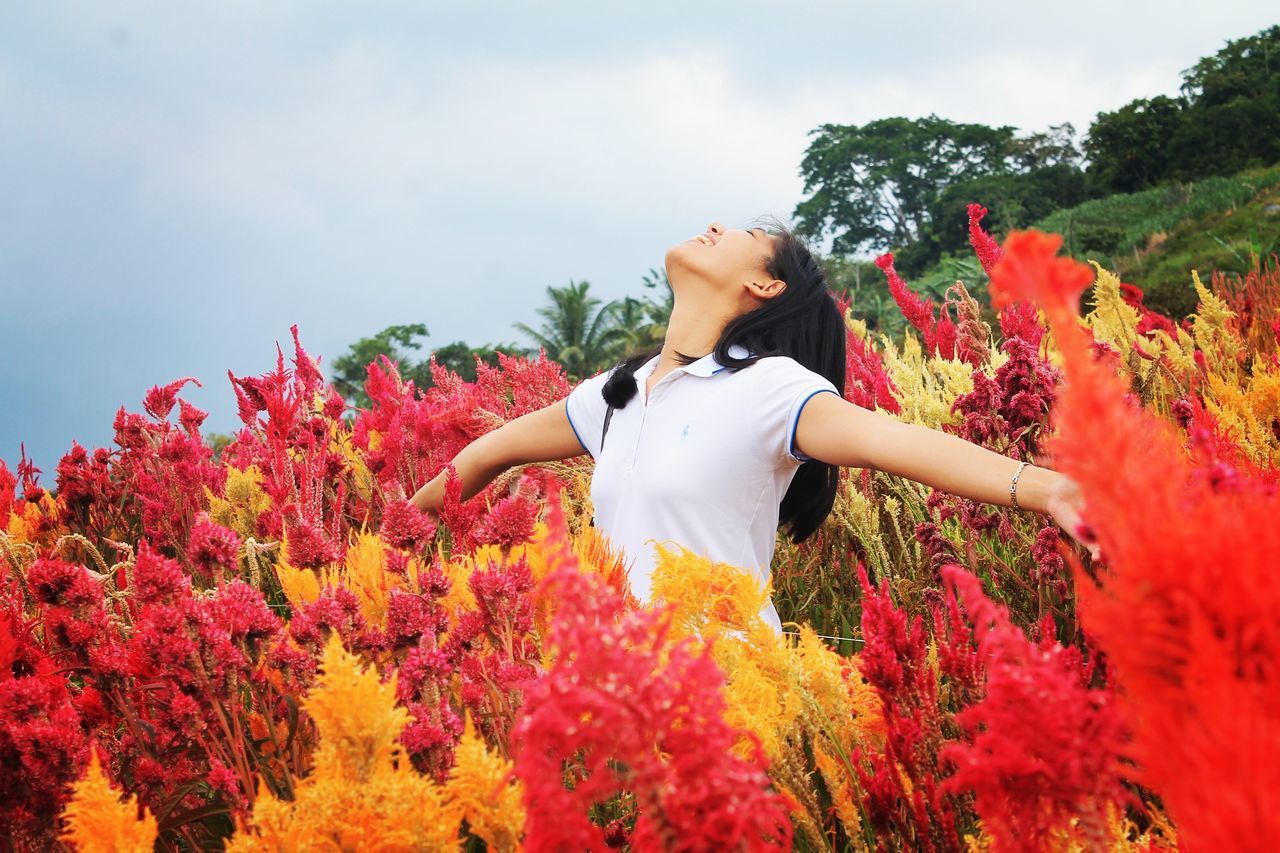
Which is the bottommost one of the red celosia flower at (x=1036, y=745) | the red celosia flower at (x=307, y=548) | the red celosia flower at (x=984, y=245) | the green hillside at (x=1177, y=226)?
the red celosia flower at (x=1036, y=745)

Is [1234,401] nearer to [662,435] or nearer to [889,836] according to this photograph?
[662,435]

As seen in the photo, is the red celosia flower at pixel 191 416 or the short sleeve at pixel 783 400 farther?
the red celosia flower at pixel 191 416

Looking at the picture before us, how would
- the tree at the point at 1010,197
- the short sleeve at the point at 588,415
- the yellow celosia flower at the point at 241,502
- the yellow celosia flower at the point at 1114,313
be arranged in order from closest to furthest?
the short sleeve at the point at 588,415, the yellow celosia flower at the point at 241,502, the yellow celosia flower at the point at 1114,313, the tree at the point at 1010,197

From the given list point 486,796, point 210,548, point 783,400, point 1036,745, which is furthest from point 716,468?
point 1036,745

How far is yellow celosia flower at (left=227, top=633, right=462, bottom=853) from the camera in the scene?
0.83 metres

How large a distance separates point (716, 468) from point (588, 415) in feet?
2.42

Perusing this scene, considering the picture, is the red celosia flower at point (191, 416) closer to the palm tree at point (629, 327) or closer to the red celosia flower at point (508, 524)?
→ the red celosia flower at point (508, 524)

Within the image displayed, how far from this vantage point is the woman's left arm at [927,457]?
5.72 ft

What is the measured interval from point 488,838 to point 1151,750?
0.56 meters

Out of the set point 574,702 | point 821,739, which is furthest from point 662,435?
point 574,702

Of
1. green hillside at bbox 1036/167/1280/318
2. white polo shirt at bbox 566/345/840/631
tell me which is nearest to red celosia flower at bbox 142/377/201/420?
white polo shirt at bbox 566/345/840/631

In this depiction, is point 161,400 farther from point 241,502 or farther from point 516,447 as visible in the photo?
point 516,447

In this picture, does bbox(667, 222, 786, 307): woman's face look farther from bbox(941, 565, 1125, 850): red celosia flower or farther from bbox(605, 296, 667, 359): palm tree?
bbox(605, 296, 667, 359): palm tree

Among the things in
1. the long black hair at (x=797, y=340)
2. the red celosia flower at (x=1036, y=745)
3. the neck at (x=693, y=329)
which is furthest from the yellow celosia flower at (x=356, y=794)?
the neck at (x=693, y=329)
